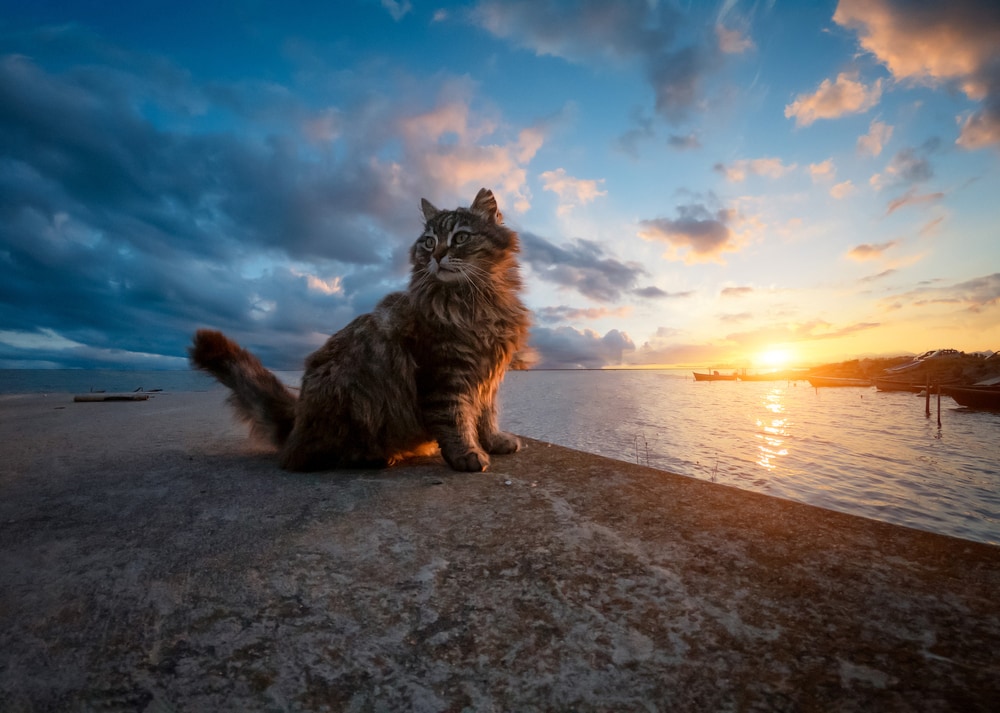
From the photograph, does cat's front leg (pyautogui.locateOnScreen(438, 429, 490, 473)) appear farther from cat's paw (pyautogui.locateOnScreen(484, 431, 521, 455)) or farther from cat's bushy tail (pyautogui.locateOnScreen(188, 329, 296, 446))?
cat's bushy tail (pyautogui.locateOnScreen(188, 329, 296, 446))

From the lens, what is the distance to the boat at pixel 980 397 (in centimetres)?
1703

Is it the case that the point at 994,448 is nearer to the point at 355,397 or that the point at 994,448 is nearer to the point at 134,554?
the point at 355,397

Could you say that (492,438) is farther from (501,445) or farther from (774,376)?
(774,376)

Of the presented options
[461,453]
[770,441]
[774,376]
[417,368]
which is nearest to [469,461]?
[461,453]

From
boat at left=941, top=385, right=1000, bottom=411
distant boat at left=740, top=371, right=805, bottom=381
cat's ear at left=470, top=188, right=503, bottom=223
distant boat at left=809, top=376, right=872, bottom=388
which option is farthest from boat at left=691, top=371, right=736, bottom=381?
cat's ear at left=470, top=188, right=503, bottom=223

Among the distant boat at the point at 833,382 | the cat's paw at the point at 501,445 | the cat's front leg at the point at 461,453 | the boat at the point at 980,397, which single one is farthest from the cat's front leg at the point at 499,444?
the distant boat at the point at 833,382

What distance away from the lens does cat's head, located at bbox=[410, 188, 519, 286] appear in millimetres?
3166

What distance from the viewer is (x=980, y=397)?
1756 cm

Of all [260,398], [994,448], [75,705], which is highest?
[260,398]

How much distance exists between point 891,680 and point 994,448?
14.5 m

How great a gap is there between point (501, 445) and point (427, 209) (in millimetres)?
2088

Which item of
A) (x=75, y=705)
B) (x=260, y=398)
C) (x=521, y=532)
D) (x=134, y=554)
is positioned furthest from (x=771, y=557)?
(x=260, y=398)

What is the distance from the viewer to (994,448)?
10430 mm

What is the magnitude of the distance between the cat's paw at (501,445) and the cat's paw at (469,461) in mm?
499
